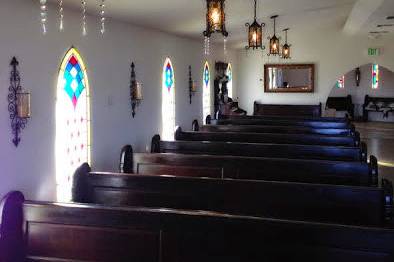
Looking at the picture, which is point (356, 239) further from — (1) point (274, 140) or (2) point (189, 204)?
(1) point (274, 140)

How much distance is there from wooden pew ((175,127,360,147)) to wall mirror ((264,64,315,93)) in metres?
6.53

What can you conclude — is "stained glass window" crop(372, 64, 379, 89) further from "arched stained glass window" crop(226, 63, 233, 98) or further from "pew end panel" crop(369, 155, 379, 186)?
"pew end panel" crop(369, 155, 379, 186)

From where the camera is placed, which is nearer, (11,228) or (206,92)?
(11,228)

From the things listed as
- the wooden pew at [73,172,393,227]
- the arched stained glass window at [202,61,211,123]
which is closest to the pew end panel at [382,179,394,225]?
the wooden pew at [73,172,393,227]

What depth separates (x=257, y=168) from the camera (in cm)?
422

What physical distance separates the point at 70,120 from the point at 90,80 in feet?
1.83

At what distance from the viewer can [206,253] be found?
232cm

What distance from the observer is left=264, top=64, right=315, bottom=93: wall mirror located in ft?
40.7

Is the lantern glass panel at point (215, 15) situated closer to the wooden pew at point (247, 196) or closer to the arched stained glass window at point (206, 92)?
the wooden pew at point (247, 196)

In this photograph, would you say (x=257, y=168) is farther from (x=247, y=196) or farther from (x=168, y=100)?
(x=168, y=100)

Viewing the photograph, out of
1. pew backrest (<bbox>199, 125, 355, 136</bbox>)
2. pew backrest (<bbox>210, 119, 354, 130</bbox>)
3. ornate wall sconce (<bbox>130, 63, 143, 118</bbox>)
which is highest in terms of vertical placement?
ornate wall sconce (<bbox>130, 63, 143, 118</bbox>)

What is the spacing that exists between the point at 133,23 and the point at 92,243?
436cm

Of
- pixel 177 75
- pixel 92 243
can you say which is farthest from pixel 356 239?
pixel 177 75

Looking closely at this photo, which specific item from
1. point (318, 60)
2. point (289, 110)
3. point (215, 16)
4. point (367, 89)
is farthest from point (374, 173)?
point (367, 89)
